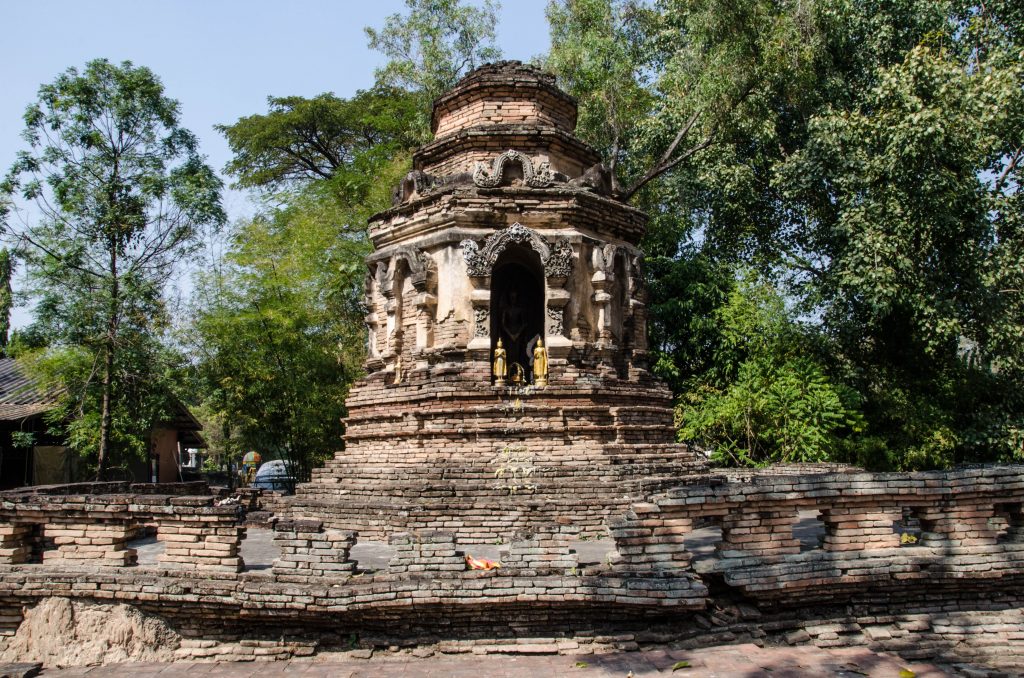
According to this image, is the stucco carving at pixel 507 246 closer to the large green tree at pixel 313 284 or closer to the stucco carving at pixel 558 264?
the stucco carving at pixel 558 264

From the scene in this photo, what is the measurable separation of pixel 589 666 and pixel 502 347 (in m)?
7.00

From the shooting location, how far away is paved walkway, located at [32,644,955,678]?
5926mm

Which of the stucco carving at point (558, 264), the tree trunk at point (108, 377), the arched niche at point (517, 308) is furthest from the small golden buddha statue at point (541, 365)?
the tree trunk at point (108, 377)

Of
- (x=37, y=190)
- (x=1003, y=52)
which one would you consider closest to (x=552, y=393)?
(x=37, y=190)

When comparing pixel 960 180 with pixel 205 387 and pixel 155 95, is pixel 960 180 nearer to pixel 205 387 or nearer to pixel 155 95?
pixel 155 95

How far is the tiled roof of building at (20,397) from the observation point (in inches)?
650

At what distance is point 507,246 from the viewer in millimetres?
12062

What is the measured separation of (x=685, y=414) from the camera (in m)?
16.5

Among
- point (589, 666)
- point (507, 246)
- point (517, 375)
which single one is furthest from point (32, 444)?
point (589, 666)

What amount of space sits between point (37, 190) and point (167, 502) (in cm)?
1095

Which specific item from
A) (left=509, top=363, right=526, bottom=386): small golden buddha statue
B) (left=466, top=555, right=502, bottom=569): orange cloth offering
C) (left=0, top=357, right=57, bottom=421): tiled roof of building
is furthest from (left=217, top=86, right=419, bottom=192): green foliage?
(left=466, top=555, right=502, bottom=569): orange cloth offering

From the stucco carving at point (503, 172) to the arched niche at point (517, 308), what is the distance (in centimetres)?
185

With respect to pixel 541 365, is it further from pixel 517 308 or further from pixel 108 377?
pixel 108 377

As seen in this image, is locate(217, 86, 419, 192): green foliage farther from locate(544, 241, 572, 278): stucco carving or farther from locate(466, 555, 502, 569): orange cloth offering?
locate(466, 555, 502, 569): orange cloth offering
